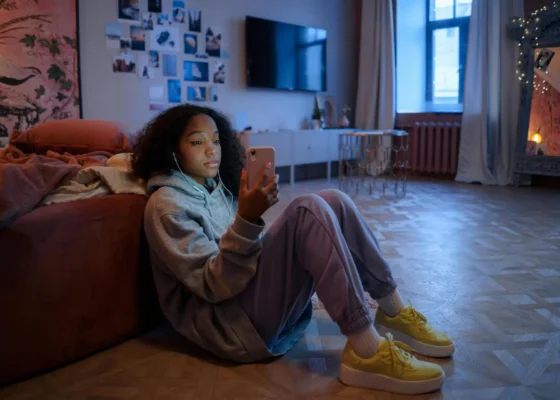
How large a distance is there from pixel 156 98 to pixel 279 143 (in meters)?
1.27

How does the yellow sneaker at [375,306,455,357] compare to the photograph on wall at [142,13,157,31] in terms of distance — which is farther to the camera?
the photograph on wall at [142,13,157,31]

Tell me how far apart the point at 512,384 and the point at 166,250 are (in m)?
0.91

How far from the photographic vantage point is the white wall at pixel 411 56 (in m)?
5.92

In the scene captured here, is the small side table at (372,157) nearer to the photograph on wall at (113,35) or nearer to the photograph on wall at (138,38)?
the photograph on wall at (138,38)

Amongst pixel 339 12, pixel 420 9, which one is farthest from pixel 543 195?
pixel 339 12

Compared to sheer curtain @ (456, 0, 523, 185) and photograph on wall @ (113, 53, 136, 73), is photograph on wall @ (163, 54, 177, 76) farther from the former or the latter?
sheer curtain @ (456, 0, 523, 185)

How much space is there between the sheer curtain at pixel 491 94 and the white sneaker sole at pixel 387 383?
14.1ft

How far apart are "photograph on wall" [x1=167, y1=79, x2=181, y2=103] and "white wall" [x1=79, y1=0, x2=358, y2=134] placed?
53 mm

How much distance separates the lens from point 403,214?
3562mm

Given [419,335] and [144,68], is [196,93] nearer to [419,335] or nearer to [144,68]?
[144,68]

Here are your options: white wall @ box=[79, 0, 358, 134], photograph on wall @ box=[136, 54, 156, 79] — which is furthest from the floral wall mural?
photograph on wall @ box=[136, 54, 156, 79]

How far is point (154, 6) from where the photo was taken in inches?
172

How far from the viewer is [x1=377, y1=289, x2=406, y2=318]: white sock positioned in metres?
1.43

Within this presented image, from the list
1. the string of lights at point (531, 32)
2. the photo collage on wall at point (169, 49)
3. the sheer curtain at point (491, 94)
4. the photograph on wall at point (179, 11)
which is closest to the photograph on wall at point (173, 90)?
the photo collage on wall at point (169, 49)
